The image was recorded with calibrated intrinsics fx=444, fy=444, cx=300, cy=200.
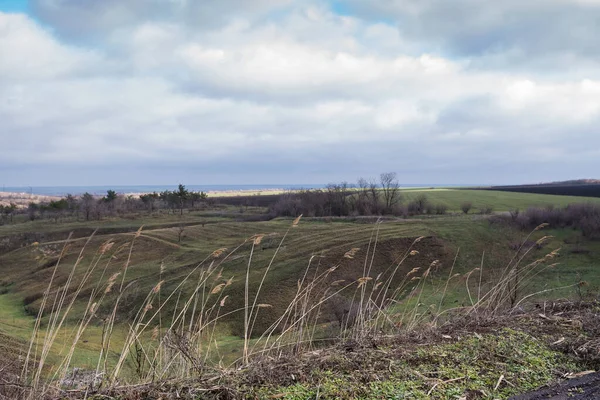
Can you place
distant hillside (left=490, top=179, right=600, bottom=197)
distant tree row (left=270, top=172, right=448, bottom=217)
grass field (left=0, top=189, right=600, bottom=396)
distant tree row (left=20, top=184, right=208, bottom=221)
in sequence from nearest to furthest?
grass field (left=0, top=189, right=600, bottom=396) < distant tree row (left=270, top=172, right=448, bottom=217) < distant tree row (left=20, top=184, right=208, bottom=221) < distant hillside (left=490, top=179, right=600, bottom=197)

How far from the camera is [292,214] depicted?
2899 inches

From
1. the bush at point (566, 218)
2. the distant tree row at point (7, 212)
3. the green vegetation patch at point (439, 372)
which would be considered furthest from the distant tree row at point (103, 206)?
the green vegetation patch at point (439, 372)

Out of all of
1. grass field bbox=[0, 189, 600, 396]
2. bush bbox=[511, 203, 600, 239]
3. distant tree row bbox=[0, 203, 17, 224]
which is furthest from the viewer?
distant tree row bbox=[0, 203, 17, 224]

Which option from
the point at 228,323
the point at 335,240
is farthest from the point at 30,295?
the point at 335,240

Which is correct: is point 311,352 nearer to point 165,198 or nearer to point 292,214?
point 292,214

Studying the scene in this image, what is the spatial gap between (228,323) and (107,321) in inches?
917

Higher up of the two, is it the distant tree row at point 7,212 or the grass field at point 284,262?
the distant tree row at point 7,212

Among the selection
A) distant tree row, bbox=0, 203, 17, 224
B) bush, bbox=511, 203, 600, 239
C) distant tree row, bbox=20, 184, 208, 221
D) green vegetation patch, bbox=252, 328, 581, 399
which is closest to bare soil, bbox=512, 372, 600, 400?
green vegetation patch, bbox=252, 328, 581, 399

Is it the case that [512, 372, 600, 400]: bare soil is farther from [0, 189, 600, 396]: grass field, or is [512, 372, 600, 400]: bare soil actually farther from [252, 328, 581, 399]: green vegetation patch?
[0, 189, 600, 396]: grass field

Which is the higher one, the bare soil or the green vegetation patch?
the green vegetation patch

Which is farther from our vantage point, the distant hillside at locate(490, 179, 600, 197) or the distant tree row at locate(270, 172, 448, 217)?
the distant hillside at locate(490, 179, 600, 197)

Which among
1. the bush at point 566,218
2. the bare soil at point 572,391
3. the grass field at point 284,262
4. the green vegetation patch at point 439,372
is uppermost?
the green vegetation patch at point 439,372

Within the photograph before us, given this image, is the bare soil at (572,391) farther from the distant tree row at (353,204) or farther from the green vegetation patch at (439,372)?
the distant tree row at (353,204)

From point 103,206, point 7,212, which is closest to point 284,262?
point 103,206
